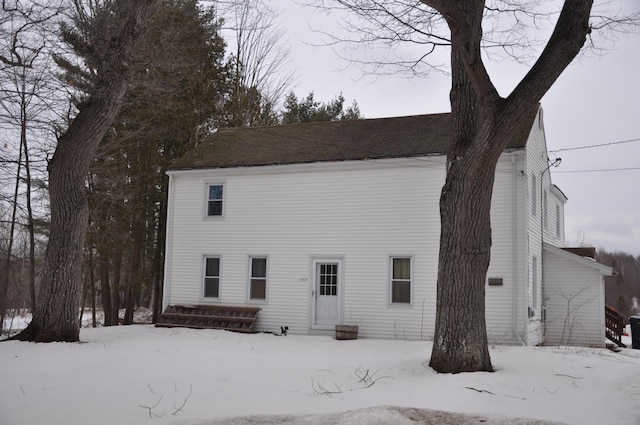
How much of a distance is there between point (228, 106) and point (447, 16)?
20.4m

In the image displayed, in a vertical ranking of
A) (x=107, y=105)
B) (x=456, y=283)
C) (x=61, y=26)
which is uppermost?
(x=61, y=26)

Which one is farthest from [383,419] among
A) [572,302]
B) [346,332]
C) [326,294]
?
[572,302]

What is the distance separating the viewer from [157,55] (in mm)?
16125

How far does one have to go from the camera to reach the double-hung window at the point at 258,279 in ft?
59.9

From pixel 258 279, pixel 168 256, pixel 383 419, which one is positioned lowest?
pixel 383 419

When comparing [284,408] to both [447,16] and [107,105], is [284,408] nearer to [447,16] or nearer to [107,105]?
[447,16]

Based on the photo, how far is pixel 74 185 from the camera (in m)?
13.8

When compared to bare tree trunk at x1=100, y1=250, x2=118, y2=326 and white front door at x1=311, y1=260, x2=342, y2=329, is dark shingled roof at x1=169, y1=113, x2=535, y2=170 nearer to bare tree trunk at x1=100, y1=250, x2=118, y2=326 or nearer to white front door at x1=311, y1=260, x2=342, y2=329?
white front door at x1=311, y1=260, x2=342, y2=329

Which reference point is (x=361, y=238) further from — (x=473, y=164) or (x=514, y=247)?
(x=473, y=164)

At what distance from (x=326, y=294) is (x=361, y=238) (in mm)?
2011

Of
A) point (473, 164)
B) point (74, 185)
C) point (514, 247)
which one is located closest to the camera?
point (473, 164)

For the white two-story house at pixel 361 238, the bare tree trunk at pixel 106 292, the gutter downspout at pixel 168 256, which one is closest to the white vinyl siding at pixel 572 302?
the white two-story house at pixel 361 238

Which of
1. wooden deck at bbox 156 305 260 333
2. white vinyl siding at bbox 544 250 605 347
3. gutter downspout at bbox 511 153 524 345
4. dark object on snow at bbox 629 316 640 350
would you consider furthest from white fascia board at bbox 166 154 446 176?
dark object on snow at bbox 629 316 640 350

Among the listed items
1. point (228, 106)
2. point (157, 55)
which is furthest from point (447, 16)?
point (228, 106)
